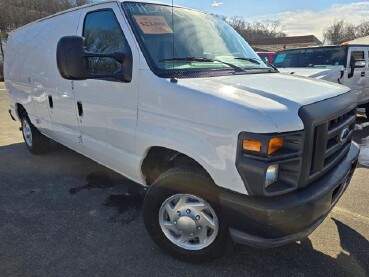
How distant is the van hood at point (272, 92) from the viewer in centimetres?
217

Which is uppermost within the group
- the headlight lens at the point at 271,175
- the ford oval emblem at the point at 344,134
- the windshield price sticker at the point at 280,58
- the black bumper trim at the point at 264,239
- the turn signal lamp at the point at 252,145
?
the windshield price sticker at the point at 280,58

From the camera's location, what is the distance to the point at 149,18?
3.09 m

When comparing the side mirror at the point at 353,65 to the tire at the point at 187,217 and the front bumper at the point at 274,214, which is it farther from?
the tire at the point at 187,217

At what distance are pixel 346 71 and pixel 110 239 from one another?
22.6ft

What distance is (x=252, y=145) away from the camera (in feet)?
7.11

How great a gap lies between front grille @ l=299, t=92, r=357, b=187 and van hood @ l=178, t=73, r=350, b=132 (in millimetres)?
65

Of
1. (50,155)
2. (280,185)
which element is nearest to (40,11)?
(50,155)

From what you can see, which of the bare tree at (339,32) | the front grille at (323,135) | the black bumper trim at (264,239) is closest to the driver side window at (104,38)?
the front grille at (323,135)

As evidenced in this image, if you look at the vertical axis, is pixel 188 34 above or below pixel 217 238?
above

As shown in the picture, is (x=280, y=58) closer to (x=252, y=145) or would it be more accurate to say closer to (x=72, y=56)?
(x=72, y=56)

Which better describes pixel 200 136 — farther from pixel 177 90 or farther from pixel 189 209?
pixel 189 209

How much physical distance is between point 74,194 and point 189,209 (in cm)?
207

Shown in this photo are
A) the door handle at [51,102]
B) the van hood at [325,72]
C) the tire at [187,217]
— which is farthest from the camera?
the van hood at [325,72]

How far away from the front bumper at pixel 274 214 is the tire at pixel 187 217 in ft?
0.61
